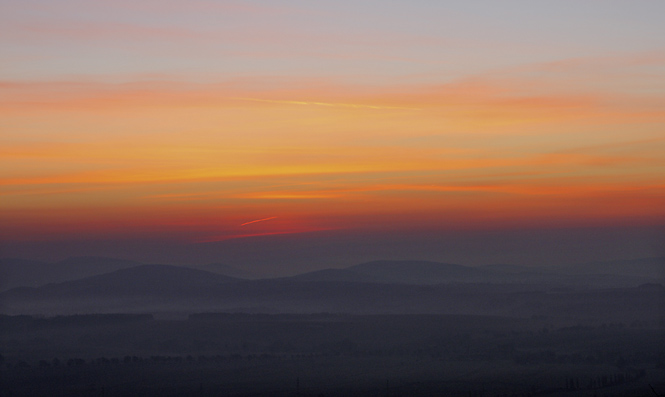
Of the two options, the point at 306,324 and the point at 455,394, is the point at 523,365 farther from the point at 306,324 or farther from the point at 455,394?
the point at 306,324

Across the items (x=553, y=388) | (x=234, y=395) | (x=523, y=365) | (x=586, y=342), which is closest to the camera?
(x=234, y=395)

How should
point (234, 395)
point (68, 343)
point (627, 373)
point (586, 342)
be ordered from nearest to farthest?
point (234, 395) < point (627, 373) < point (586, 342) < point (68, 343)

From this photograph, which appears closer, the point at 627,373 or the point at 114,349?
the point at 627,373

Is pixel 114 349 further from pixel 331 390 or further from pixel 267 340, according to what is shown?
pixel 331 390

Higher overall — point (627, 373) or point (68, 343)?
point (68, 343)

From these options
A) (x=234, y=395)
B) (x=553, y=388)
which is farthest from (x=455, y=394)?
(x=234, y=395)

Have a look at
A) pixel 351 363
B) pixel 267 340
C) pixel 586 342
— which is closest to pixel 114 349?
pixel 267 340
